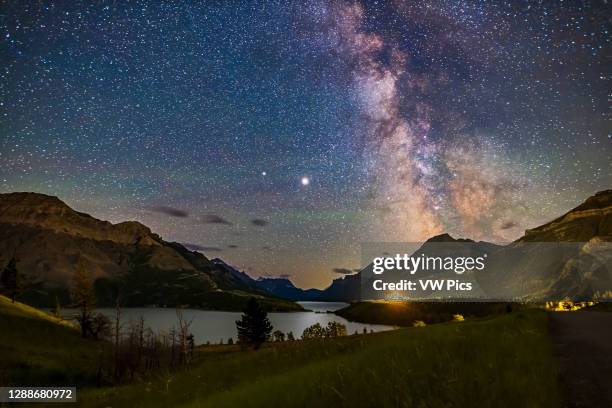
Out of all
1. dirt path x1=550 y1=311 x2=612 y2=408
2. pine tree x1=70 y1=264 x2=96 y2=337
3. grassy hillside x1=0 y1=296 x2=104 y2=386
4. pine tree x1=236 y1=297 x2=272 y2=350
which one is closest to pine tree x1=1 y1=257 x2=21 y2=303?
grassy hillside x1=0 y1=296 x2=104 y2=386

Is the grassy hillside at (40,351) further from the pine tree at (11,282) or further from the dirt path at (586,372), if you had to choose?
the dirt path at (586,372)

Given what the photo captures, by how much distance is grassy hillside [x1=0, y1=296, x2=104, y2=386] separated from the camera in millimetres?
65750

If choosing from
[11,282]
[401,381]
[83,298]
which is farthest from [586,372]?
[11,282]

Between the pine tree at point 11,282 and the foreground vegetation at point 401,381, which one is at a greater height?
the foreground vegetation at point 401,381

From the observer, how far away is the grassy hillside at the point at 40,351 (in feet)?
216

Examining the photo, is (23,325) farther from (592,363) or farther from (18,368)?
(592,363)

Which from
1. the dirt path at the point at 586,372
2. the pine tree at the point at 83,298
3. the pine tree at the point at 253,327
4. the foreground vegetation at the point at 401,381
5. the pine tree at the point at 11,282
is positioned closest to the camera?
the foreground vegetation at the point at 401,381

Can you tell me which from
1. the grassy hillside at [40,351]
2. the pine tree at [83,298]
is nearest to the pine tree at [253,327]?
the grassy hillside at [40,351]

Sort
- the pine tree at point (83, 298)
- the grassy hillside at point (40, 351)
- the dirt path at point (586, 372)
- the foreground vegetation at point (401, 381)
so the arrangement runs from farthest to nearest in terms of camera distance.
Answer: the pine tree at point (83, 298)
the grassy hillside at point (40, 351)
the dirt path at point (586, 372)
the foreground vegetation at point (401, 381)

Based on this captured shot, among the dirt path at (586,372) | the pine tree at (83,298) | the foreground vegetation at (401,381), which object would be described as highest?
the foreground vegetation at (401,381)

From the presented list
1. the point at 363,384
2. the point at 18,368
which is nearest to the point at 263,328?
the point at 18,368

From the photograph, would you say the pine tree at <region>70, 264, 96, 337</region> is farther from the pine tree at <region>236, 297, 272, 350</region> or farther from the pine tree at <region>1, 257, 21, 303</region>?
the pine tree at <region>236, 297, 272, 350</region>

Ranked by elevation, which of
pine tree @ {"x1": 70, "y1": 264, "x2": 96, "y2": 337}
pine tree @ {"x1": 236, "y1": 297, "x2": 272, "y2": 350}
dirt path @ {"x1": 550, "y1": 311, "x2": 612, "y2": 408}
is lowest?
pine tree @ {"x1": 236, "y1": 297, "x2": 272, "y2": 350}

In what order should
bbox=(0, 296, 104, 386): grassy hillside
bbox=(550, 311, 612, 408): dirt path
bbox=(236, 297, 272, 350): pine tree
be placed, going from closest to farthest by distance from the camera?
bbox=(550, 311, 612, 408): dirt path < bbox=(0, 296, 104, 386): grassy hillside < bbox=(236, 297, 272, 350): pine tree
